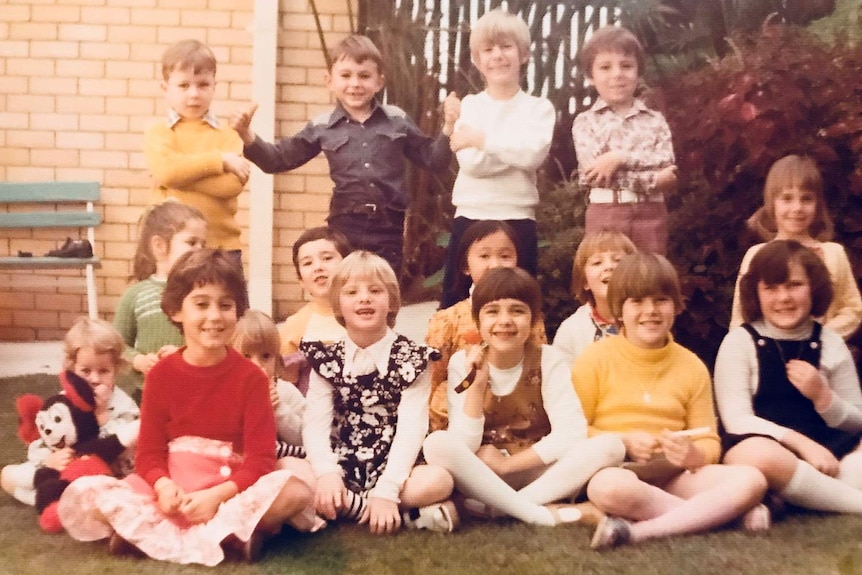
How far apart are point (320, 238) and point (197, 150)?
0.31m

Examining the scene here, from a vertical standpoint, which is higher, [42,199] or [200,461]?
[42,199]

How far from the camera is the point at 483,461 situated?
1.56 m

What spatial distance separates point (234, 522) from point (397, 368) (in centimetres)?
40

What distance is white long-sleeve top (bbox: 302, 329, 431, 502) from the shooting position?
1.54 meters

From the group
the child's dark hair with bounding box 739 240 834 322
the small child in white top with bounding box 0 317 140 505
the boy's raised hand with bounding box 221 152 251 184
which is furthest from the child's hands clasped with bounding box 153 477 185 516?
the child's dark hair with bounding box 739 240 834 322

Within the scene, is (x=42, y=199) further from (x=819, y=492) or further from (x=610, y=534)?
(x=819, y=492)

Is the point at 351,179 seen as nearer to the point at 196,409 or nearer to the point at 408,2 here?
the point at 408,2

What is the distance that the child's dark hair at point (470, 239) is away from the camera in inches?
71.2

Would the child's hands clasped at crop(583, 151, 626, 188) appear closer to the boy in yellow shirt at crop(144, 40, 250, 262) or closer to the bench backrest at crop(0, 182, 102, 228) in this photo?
the boy in yellow shirt at crop(144, 40, 250, 262)

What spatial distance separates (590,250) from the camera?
183 cm

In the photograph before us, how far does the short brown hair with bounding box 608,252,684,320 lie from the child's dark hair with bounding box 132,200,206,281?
0.83 m

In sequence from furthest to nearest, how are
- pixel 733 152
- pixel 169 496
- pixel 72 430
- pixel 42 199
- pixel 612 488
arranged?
pixel 733 152 → pixel 42 199 → pixel 72 430 → pixel 612 488 → pixel 169 496

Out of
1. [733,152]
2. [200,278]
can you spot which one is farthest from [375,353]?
[733,152]

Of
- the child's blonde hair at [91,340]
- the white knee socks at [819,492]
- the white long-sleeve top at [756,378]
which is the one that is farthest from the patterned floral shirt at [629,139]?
the child's blonde hair at [91,340]
